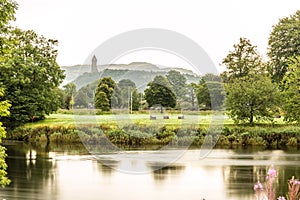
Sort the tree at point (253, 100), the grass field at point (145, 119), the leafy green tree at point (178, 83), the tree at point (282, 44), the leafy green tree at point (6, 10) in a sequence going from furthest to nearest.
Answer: the tree at point (282, 44) < the leafy green tree at point (178, 83) < the tree at point (253, 100) < the grass field at point (145, 119) < the leafy green tree at point (6, 10)

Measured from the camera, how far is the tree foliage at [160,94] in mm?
34438

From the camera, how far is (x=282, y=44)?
3934 centimetres

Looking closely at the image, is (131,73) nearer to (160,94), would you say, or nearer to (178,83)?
(160,94)

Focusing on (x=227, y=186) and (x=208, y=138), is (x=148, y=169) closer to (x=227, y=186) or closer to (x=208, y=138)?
(x=227, y=186)

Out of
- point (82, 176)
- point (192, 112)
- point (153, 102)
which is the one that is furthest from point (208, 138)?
point (82, 176)

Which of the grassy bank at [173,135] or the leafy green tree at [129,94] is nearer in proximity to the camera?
the grassy bank at [173,135]

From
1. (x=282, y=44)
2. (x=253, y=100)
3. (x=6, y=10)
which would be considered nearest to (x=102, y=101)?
(x=253, y=100)

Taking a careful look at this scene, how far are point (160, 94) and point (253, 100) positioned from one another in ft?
20.7

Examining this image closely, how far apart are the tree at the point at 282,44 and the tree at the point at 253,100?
21.8 ft

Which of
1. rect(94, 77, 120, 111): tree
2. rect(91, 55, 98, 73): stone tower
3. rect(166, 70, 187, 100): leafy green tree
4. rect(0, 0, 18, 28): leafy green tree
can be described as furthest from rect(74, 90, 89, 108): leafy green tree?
rect(0, 0, 18, 28): leafy green tree

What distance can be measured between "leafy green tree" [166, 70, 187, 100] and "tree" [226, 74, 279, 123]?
129 inches

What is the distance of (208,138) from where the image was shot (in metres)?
31.4

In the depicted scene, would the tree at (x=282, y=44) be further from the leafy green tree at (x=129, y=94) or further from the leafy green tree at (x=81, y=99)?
the leafy green tree at (x=81, y=99)

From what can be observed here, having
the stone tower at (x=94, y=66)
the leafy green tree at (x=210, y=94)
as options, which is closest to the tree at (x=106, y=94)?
the stone tower at (x=94, y=66)
